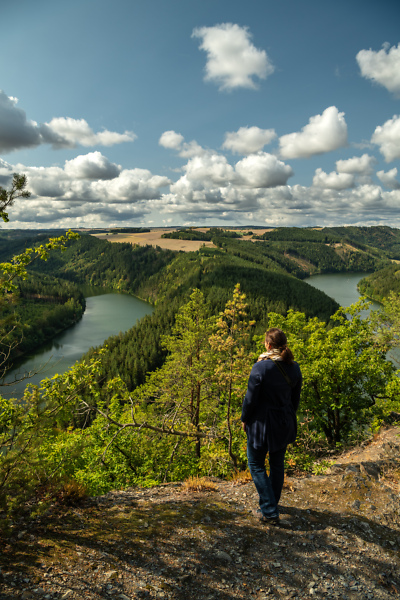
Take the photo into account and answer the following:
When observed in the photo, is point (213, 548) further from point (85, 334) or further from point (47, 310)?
point (47, 310)

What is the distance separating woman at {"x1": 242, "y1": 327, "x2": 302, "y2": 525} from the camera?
488cm

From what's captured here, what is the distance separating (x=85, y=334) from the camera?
12331 centimetres

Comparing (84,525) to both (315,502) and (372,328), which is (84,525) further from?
(372,328)

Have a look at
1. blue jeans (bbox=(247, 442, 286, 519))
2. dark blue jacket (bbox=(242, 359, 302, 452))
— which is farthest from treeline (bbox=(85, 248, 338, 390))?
dark blue jacket (bbox=(242, 359, 302, 452))

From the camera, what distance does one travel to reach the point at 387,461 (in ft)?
24.5

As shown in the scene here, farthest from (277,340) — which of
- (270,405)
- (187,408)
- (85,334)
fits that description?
(85,334)

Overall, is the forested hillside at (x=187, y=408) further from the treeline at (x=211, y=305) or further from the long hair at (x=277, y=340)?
the treeline at (x=211, y=305)

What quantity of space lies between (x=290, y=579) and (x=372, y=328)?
54.0 feet

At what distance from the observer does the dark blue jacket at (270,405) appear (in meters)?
4.87

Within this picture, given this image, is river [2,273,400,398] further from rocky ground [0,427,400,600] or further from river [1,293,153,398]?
rocky ground [0,427,400,600]

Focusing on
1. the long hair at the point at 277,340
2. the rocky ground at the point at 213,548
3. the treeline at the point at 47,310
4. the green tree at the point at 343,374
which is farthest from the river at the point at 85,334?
the long hair at the point at 277,340

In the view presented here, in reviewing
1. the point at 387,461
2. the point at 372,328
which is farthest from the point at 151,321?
the point at 387,461

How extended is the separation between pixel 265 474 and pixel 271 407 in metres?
1.36

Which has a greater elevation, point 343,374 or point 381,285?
point 343,374
